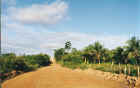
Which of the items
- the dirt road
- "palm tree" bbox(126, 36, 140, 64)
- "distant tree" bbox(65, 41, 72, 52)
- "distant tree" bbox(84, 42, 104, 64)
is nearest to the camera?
the dirt road

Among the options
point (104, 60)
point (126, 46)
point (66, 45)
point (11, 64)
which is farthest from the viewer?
point (66, 45)

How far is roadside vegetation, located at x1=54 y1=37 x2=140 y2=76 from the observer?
17.2 meters

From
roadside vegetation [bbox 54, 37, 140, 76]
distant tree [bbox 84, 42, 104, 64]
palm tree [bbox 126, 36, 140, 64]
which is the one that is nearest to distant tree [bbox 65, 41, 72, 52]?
roadside vegetation [bbox 54, 37, 140, 76]

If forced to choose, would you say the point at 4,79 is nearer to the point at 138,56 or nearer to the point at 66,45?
the point at 138,56

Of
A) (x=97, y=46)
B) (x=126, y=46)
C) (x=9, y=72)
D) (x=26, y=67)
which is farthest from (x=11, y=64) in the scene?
(x=97, y=46)

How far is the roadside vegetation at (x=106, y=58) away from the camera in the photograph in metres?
17.2

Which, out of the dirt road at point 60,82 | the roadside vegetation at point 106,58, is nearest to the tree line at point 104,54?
the roadside vegetation at point 106,58

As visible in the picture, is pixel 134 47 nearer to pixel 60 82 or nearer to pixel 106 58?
pixel 60 82

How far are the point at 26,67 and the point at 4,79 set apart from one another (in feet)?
17.9

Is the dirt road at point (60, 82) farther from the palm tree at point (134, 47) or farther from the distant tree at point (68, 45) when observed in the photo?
the distant tree at point (68, 45)

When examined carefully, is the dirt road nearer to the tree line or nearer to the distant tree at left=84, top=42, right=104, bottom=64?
the tree line

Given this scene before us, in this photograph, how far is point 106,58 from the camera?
113 ft

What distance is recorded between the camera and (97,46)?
31.9 metres

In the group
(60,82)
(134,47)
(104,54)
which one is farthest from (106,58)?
(60,82)
